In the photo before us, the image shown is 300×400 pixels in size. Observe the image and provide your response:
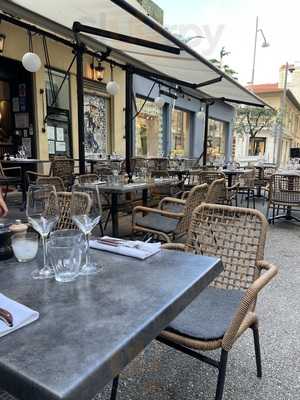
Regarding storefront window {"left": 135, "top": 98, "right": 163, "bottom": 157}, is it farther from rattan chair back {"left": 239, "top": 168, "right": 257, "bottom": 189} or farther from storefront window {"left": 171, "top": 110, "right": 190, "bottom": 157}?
rattan chair back {"left": 239, "top": 168, "right": 257, "bottom": 189}

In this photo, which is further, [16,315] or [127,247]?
[127,247]

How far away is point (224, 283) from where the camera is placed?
1812 mm

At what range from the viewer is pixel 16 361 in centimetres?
61

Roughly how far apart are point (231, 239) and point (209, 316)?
1.68 feet

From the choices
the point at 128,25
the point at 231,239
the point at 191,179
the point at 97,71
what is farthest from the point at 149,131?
the point at 231,239

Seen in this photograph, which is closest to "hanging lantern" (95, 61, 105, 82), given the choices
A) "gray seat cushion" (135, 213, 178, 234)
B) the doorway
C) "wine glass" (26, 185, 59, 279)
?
the doorway

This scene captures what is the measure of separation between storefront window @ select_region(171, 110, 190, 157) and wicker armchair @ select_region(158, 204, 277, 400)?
1115 centimetres

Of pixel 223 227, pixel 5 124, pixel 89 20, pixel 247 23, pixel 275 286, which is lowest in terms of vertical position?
pixel 275 286

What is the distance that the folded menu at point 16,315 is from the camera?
71 cm

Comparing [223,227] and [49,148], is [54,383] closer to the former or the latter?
[223,227]

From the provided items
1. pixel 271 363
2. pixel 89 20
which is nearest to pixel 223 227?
pixel 271 363

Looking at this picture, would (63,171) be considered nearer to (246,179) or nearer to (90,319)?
(246,179)

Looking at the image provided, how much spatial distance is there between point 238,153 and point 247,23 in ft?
30.5

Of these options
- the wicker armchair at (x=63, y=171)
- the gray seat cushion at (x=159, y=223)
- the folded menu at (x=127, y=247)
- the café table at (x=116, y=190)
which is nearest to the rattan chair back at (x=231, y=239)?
the folded menu at (x=127, y=247)
